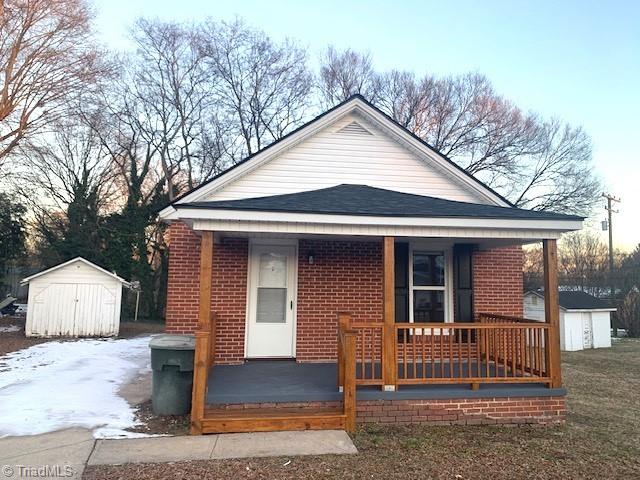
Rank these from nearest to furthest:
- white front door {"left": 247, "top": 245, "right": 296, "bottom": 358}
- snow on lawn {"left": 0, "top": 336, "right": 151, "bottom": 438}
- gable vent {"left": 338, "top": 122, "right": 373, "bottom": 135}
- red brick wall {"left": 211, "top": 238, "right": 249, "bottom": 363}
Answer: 1. snow on lawn {"left": 0, "top": 336, "right": 151, "bottom": 438}
2. red brick wall {"left": 211, "top": 238, "right": 249, "bottom": 363}
3. white front door {"left": 247, "top": 245, "right": 296, "bottom": 358}
4. gable vent {"left": 338, "top": 122, "right": 373, "bottom": 135}

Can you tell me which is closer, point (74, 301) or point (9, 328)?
point (74, 301)

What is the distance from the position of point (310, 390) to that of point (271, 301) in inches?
97.2

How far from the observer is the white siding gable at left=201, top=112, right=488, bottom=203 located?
8.31 m

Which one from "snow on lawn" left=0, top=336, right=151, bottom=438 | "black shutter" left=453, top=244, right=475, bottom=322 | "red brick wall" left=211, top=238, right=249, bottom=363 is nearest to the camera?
"snow on lawn" left=0, top=336, right=151, bottom=438

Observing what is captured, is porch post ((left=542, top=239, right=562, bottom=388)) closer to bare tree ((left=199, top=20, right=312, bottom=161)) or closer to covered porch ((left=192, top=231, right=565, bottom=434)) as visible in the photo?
covered porch ((left=192, top=231, right=565, bottom=434))

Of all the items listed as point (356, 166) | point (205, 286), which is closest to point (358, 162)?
point (356, 166)

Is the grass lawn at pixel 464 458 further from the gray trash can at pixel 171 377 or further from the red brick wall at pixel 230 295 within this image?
the red brick wall at pixel 230 295

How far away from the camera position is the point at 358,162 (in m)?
8.63

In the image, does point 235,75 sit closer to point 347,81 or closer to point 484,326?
point 347,81

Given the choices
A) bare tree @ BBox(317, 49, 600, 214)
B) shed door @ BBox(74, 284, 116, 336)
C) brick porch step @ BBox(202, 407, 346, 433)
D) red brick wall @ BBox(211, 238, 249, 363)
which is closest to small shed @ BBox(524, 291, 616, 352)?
bare tree @ BBox(317, 49, 600, 214)

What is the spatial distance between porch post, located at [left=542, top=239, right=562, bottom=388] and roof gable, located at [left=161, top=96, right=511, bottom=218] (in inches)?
98.4

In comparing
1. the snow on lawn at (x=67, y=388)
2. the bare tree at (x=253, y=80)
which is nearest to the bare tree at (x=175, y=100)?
the bare tree at (x=253, y=80)

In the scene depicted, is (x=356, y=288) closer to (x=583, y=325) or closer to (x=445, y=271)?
(x=445, y=271)

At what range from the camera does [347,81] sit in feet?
93.6
